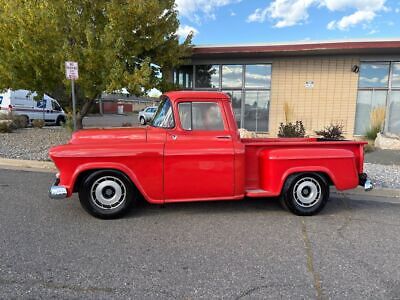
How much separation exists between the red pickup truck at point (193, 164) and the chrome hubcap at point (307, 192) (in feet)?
0.05

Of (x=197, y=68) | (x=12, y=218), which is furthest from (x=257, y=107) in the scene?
(x=12, y=218)

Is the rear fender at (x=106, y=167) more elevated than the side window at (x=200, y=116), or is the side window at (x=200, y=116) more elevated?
the side window at (x=200, y=116)

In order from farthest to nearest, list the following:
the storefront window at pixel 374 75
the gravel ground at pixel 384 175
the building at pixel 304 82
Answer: the storefront window at pixel 374 75, the building at pixel 304 82, the gravel ground at pixel 384 175

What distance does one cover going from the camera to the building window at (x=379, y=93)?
12812 millimetres

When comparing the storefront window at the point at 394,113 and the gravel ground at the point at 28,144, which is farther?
the storefront window at the point at 394,113

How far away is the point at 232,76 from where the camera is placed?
14.1 m

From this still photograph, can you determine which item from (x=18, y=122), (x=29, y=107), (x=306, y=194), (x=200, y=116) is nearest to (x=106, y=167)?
(x=200, y=116)

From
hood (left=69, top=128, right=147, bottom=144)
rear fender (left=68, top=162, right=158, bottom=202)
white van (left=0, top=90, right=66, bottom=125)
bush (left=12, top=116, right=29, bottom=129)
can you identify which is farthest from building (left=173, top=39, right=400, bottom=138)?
white van (left=0, top=90, right=66, bottom=125)

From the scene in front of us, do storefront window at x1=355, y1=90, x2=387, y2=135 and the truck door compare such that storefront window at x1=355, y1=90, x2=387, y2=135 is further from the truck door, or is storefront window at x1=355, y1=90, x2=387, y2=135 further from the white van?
the white van

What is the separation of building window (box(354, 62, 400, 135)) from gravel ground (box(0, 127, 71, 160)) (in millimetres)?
11892

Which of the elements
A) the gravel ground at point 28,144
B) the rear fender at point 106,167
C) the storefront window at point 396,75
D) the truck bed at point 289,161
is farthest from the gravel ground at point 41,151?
the storefront window at point 396,75

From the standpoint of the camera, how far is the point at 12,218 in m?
4.53

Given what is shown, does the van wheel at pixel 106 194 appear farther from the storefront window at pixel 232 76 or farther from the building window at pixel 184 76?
the building window at pixel 184 76

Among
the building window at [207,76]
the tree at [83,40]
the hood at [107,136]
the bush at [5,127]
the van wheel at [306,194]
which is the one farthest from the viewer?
the building window at [207,76]
